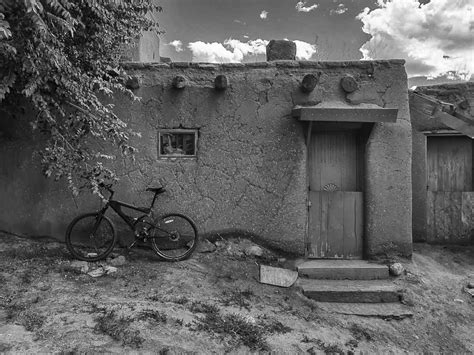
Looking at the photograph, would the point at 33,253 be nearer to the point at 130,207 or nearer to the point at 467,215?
the point at 130,207

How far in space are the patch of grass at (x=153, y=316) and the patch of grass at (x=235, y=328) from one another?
1.12 ft

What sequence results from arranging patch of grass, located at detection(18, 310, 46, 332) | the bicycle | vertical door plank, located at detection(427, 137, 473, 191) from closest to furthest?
1. patch of grass, located at detection(18, 310, 46, 332)
2. the bicycle
3. vertical door plank, located at detection(427, 137, 473, 191)

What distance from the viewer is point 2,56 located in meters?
3.76

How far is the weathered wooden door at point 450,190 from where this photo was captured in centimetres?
637

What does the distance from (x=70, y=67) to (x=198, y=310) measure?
3195 mm

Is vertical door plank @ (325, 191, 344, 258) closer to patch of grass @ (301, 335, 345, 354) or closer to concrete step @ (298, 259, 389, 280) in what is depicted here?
concrete step @ (298, 259, 389, 280)

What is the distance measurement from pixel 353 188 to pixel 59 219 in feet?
15.4

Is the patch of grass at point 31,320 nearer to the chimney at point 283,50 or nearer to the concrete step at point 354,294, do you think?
the concrete step at point 354,294

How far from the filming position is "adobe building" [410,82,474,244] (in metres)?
6.27

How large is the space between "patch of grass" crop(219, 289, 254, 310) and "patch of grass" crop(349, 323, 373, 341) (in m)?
1.22

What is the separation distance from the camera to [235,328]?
11.8 feet

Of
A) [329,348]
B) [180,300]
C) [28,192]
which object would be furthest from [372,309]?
[28,192]

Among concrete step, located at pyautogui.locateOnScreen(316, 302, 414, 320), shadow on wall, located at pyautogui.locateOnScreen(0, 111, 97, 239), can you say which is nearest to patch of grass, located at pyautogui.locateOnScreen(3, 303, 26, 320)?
shadow on wall, located at pyautogui.locateOnScreen(0, 111, 97, 239)

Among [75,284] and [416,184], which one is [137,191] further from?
[416,184]
